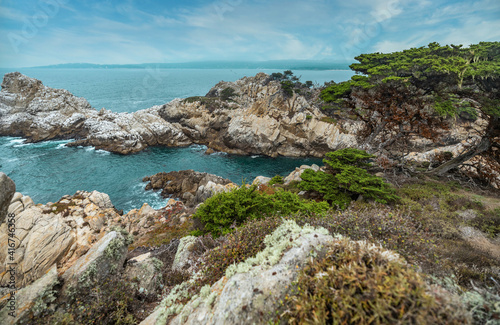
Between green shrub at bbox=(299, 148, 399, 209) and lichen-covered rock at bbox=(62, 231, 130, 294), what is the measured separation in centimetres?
842

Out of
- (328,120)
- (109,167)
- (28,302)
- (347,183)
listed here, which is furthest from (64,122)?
(347,183)

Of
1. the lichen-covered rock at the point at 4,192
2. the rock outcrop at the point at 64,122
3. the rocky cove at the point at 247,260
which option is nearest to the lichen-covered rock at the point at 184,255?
the rocky cove at the point at 247,260

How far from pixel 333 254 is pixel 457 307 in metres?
1.27

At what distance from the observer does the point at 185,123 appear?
177ft

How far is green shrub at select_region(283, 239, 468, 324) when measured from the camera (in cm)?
193

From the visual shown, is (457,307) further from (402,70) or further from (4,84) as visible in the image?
(4,84)

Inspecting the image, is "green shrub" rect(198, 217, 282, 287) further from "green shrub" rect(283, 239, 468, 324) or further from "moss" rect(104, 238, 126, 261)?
"moss" rect(104, 238, 126, 261)

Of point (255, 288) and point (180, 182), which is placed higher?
point (255, 288)

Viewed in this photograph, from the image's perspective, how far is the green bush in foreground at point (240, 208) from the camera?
7.05m

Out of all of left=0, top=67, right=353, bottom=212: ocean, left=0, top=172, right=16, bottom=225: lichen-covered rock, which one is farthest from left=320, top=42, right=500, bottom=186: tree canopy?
left=0, top=67, right=353, bottom=212: ocean

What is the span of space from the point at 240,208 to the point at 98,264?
4387mm

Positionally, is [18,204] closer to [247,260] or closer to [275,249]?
[247,260]

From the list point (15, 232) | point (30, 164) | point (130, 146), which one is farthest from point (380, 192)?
point (30, 164)

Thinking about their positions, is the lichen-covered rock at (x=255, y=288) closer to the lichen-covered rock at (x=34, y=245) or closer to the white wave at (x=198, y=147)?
the lichen-covered rock at (x=34, y=245)
